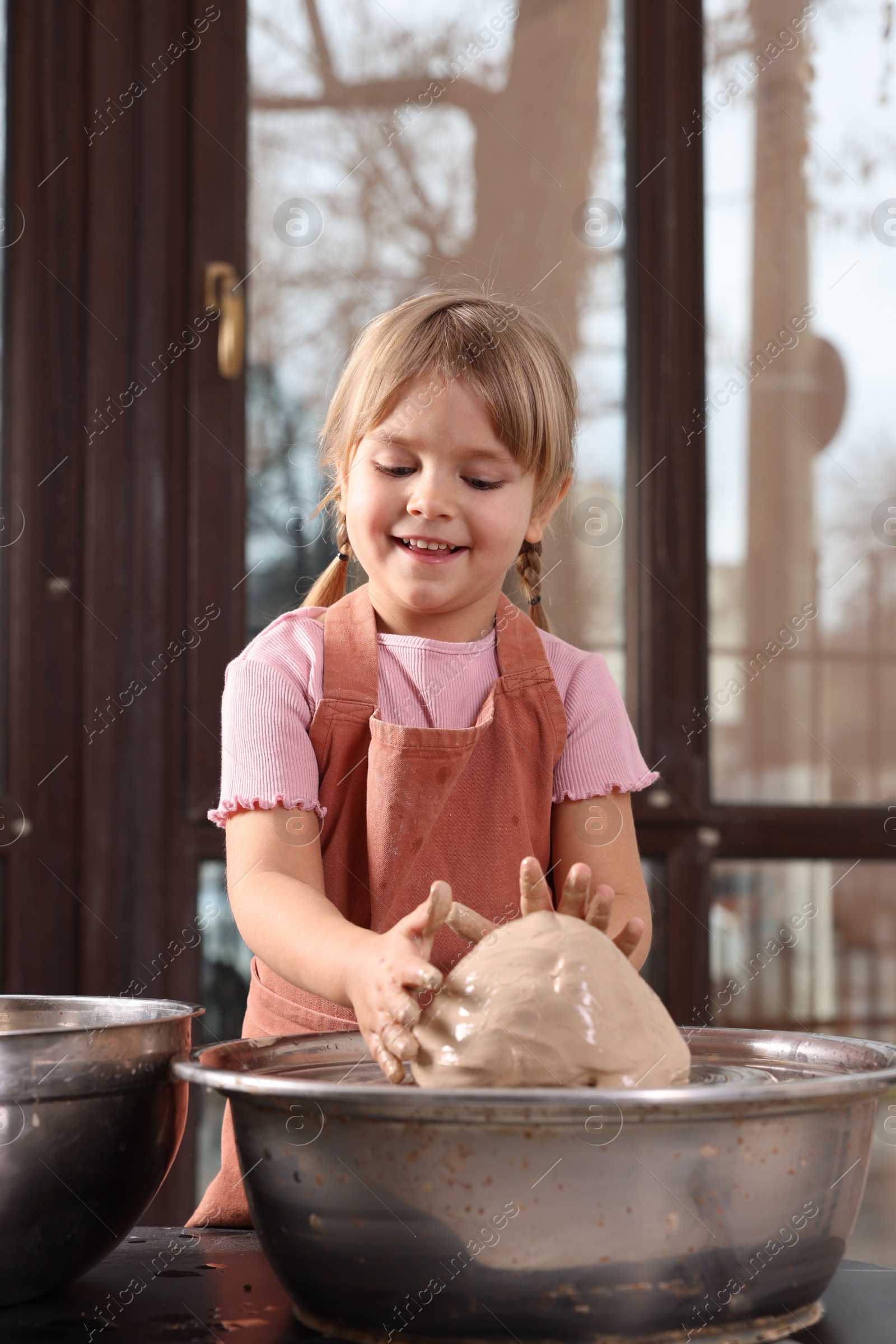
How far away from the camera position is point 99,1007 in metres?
0.71

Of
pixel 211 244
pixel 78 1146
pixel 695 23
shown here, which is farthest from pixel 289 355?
pixel 78 1146

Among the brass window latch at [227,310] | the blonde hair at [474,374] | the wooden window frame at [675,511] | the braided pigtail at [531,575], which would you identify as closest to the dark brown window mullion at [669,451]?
the wooden window frame at [675,511]

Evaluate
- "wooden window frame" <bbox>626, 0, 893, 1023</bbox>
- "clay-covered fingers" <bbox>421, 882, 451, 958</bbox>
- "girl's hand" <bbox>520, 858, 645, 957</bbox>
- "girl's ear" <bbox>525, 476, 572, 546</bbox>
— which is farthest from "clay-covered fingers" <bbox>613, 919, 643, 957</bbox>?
"wooden window frame" <bbox>626, 0, 893, 1023</bbox>

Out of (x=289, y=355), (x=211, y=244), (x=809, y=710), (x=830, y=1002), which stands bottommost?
(x=830, y=1002)

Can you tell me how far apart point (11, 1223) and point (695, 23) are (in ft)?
6.48

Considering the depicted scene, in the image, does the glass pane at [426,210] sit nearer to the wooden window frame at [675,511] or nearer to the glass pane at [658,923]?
the wooden window frame at [675,511]

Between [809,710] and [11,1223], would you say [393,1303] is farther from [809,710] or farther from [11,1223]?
[809,710]

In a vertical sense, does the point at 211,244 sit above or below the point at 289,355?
above

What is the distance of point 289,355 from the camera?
194cm

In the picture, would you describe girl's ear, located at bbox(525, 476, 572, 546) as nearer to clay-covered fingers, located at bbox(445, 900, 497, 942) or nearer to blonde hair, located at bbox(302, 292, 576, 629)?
blonde hair, located at bbox(302, 292, 576, 629)

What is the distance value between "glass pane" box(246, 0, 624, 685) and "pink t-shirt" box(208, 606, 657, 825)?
0.98m

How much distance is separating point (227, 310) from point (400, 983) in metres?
1.54

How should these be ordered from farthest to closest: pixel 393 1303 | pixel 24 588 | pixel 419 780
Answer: pixel 24 588, pixel 419 780, pixel 393 1303

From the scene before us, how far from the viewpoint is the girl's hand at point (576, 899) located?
628mm
